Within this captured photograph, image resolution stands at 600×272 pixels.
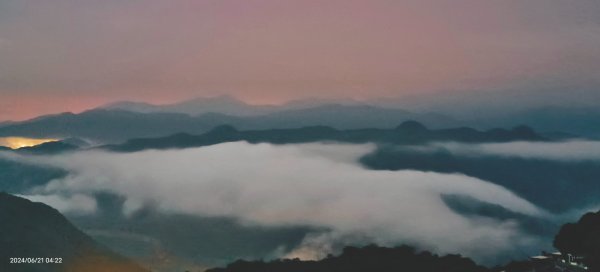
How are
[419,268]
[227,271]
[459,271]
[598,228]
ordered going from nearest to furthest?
[598,228] → [459,271] → [419,268] → [227,271]

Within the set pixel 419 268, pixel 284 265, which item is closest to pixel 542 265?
pixel 419 268

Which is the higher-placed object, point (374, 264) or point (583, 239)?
point (583, 239)

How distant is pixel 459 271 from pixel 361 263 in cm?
3165

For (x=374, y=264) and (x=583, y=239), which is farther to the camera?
(x=374, y=264)

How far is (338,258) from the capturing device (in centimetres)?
15025

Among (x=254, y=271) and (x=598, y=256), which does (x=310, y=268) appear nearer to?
(x=254, y=271)

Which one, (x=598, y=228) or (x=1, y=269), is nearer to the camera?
(x=598, y=228)

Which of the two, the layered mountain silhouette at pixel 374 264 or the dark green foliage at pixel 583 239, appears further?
the layered mountain silhouette at pixel 374 264

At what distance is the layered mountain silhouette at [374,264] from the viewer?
423 ft

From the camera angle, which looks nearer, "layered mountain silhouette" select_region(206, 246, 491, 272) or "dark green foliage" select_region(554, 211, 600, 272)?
"dark green foliage" select_region(554, 211, 600, 272)

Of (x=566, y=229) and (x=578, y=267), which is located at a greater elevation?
(x=566, y=229)

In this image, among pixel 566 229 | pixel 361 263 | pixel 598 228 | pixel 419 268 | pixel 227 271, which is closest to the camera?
pixel 598 228

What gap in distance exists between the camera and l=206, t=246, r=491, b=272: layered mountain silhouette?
423 ft

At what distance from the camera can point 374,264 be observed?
441ft
